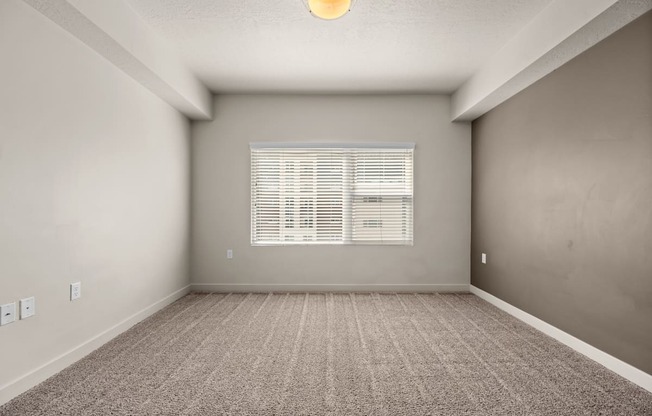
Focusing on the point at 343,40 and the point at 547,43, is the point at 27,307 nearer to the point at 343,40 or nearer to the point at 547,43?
the point at 343,40

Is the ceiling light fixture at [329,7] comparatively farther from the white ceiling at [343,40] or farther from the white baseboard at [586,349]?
the white baseboard at [586,349]

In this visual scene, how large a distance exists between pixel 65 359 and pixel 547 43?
419 cm

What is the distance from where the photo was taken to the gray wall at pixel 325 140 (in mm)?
5059

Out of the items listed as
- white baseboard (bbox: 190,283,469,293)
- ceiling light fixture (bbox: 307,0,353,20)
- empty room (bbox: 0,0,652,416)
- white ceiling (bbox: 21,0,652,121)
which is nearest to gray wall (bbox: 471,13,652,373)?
empty room (bbox: 0,0,652,416)

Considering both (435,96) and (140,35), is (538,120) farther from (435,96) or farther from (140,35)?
(140,35)

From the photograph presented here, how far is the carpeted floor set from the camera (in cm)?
210

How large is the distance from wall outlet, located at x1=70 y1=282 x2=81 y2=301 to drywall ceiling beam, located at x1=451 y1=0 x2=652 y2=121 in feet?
12.9

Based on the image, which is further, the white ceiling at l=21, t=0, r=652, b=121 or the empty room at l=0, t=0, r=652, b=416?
the white ceiling at l=21, t=0, r=652, b=121

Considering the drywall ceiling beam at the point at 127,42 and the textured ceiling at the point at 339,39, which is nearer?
the drywall ceiling beam at the point at 127,42

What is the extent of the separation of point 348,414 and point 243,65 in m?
3.46

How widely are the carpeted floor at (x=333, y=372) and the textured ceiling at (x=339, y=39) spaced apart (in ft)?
8.62

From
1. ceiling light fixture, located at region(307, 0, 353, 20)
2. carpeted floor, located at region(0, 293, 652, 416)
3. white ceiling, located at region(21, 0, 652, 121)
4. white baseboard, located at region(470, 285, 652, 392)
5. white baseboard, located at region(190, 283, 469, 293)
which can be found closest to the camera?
carpeted floor, located at region(0, 293, 652, 416)

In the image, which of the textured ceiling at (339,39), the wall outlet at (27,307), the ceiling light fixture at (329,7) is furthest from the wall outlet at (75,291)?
the ceiling light fixture at (329,7)

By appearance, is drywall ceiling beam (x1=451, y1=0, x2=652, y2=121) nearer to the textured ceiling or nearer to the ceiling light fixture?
the textured ceiling
